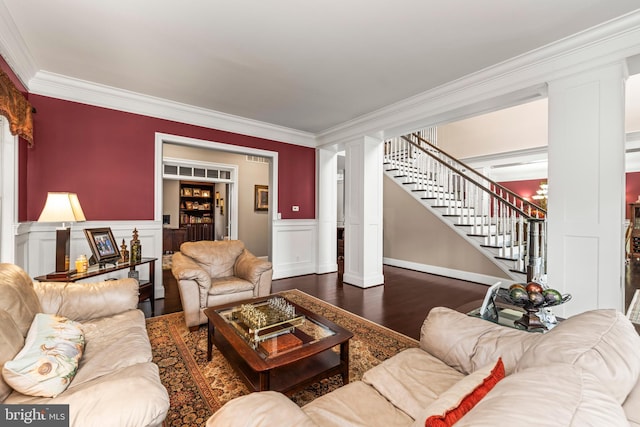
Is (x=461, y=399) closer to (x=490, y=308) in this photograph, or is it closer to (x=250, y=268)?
(x=490, y=308)

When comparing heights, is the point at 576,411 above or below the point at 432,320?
above

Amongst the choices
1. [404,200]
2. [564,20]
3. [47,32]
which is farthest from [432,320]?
[404,200]

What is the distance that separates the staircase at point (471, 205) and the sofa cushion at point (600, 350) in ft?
10.3

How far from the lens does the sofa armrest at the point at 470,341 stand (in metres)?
1.24

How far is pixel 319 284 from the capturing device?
4.75 meters

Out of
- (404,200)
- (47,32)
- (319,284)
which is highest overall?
(47,32)

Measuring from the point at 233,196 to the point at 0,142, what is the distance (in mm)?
Answer: 4436

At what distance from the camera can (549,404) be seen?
57 centimetres

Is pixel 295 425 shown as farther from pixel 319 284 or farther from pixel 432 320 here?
pixel 319 284

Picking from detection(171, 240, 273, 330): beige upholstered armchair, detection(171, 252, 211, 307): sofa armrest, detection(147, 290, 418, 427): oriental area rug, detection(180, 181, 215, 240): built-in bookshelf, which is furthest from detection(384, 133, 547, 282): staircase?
detection(180, 181, 215, 240): built-in bookshelf

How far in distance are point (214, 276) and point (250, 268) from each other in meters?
0.53

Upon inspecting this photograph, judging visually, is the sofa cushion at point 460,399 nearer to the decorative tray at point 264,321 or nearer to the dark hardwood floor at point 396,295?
the decorative tray at point 264,321

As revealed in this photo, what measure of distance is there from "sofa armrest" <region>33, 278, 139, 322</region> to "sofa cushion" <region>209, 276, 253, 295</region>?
0.85 m

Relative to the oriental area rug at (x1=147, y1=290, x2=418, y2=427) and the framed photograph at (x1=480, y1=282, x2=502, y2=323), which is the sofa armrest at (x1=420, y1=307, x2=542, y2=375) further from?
the oriental area rug at (x1=147, y1=290, x2=418, y2=427)
